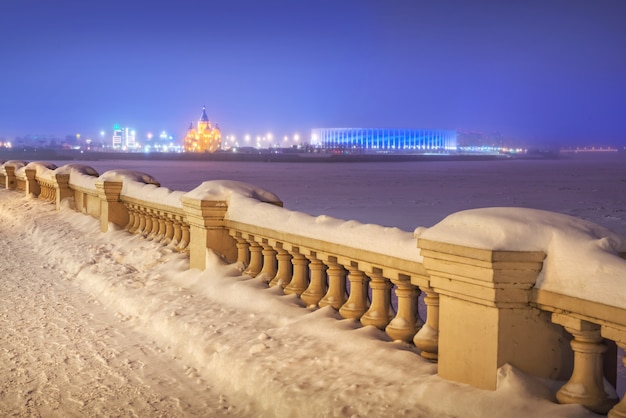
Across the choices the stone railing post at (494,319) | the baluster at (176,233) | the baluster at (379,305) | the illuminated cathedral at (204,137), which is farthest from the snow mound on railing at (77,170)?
the illuminated cathedral at (204,137)

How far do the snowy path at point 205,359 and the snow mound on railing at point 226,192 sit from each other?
70cm

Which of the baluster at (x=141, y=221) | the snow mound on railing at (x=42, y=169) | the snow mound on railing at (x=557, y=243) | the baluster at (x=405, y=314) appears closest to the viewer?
the snow mound on railing at (x=557, y=243)

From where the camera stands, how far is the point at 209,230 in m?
7.88

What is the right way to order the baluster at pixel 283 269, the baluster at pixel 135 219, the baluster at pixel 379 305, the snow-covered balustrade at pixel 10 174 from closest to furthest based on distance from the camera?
the baluster at pixel 379 305
the baluster at pixel 283 269
the baluster at pixel 135 219
the snow-covered balustrade at pixel 10 174

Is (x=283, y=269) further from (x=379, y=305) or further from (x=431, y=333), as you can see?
(x=431, y=333)

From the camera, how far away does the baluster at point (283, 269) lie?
23.0 feet

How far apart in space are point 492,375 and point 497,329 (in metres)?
0.26

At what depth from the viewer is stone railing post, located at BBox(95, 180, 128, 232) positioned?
12250 mm

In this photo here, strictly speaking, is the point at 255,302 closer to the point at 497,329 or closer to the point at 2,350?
the point at 2,350

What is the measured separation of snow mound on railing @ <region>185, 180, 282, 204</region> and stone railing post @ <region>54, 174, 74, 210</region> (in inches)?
365

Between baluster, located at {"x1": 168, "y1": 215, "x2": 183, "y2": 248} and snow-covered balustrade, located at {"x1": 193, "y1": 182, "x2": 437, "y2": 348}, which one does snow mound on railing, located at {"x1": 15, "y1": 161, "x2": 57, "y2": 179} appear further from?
snow-covered balustrade, located at {"x1": 193, "y1": 182, "x2": 437, "y2": 348}

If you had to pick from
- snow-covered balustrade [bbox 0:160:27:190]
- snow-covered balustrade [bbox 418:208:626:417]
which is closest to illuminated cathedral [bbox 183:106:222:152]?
snow-covered balustrade [bbox 0:160:27:190]

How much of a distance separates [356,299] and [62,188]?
1240 cm

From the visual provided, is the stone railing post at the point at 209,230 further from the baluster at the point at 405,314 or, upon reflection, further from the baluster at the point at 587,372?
the baluster at the point at 587,372
